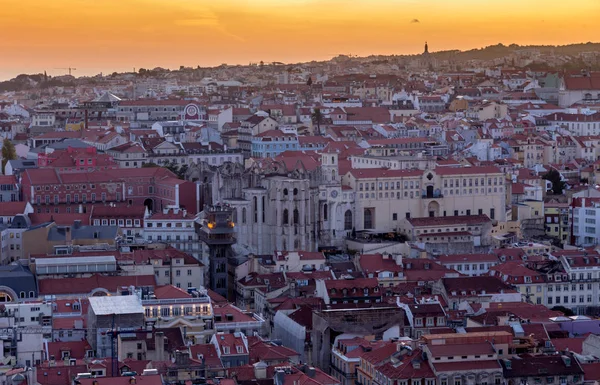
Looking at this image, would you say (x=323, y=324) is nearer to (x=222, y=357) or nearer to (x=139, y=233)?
(x=222, y=357)

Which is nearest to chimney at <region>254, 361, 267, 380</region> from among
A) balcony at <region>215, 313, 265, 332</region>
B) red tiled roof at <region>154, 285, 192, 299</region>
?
balcony at <region>215, 313, 265, 332</region>

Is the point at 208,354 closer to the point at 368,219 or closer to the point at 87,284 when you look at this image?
the point at 87,284

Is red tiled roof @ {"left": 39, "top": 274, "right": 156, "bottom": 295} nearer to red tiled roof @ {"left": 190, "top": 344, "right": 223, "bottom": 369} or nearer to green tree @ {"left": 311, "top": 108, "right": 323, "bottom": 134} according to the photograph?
red tiled roof @ {"left": 190, "top": 344, "right": 223, "bottom": 369}

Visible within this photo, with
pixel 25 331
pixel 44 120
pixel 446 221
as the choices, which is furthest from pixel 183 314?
pixel 44 120

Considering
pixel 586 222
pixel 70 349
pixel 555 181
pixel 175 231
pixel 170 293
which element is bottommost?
pixel 70 349

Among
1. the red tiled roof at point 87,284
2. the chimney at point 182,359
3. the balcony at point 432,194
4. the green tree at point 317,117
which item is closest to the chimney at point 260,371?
the chimney at point 182,359

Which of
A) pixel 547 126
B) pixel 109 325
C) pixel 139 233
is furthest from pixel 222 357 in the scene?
pixel 547 126
